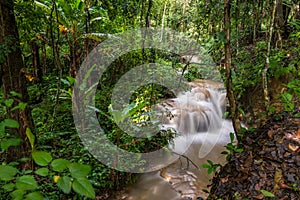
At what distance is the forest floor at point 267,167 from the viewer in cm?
186

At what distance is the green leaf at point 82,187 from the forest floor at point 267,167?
148cm

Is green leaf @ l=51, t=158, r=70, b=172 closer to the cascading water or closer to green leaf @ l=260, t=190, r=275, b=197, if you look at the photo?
green leaf @ l=260, t=190, r=275, b=197

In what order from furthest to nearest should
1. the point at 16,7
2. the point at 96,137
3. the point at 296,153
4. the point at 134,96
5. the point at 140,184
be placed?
the point at 134,96
the point at 96,137
the point at 140,184
the point at 16,7
the point at 296,153

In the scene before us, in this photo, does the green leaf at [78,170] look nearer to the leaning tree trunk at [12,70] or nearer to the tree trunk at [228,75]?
the tree trunk at [228,75]

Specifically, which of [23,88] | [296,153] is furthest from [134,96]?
[296,153]

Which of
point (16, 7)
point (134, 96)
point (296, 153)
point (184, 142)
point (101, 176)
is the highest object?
point (16, 7)

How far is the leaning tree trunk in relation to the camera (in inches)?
118

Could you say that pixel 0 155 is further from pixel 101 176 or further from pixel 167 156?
pixel 167 156

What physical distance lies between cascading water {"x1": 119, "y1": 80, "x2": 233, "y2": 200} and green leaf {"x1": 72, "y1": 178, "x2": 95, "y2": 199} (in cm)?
268

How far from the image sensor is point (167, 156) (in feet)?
17.4

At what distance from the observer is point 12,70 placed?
3.23 meters

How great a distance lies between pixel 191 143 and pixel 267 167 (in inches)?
166

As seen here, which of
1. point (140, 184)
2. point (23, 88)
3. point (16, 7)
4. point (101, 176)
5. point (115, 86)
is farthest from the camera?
point (115, 86)

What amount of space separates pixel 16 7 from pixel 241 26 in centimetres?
954
